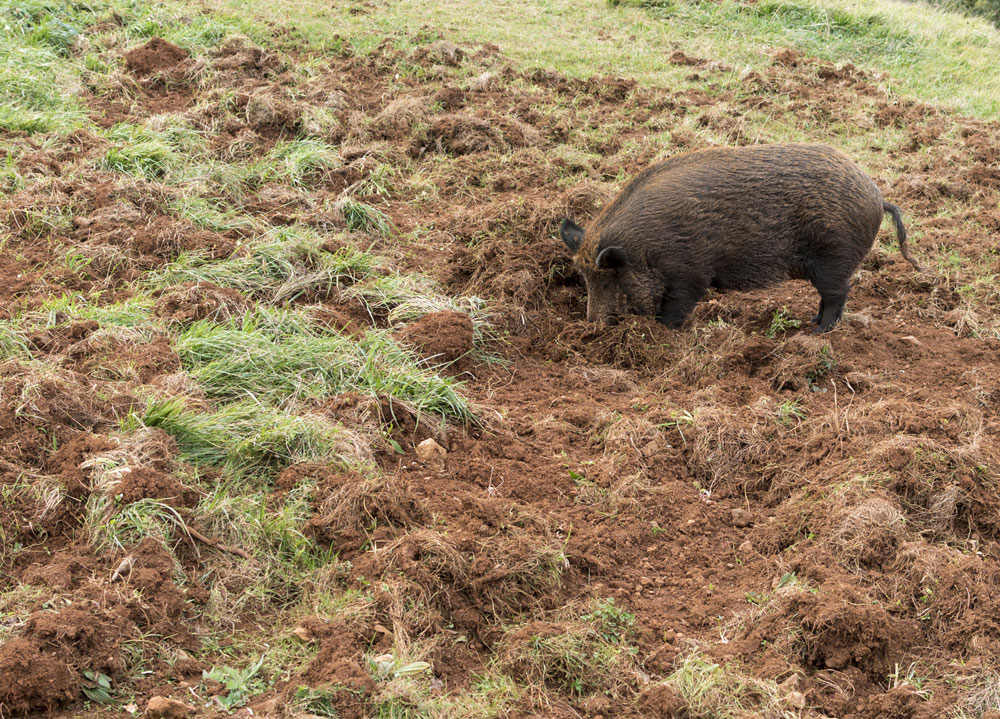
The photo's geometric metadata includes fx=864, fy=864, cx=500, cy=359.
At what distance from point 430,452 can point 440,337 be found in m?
0.99

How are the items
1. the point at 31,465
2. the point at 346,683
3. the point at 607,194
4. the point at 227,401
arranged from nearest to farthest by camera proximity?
the point at 346,683
the point at 31,465
the point at 227,401
the point at 607,194

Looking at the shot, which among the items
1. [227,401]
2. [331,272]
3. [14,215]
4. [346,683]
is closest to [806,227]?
[331,272]

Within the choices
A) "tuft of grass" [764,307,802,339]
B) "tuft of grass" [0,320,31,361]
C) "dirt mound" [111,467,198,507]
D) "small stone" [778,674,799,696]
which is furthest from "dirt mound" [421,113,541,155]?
"small stone" [778,674,799,696]

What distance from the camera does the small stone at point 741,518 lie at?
416cm

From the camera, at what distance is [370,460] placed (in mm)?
4145

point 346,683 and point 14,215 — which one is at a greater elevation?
point 14,215

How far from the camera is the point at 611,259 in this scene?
5.56 m

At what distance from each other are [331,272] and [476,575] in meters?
2.86

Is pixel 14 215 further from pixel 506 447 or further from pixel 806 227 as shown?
pixel 806 227

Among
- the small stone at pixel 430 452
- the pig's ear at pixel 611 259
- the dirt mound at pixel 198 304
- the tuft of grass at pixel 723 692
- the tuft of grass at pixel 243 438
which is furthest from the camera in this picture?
the pig's ear at pixel 611 259

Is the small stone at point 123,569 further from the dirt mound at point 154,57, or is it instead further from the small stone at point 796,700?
the dirt mound at point 154,57

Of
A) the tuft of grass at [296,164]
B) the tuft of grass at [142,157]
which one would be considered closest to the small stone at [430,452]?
the tuft of grass at [296,164]

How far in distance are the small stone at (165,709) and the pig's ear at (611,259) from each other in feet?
11.8

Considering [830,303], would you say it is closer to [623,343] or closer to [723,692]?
[623,343]
